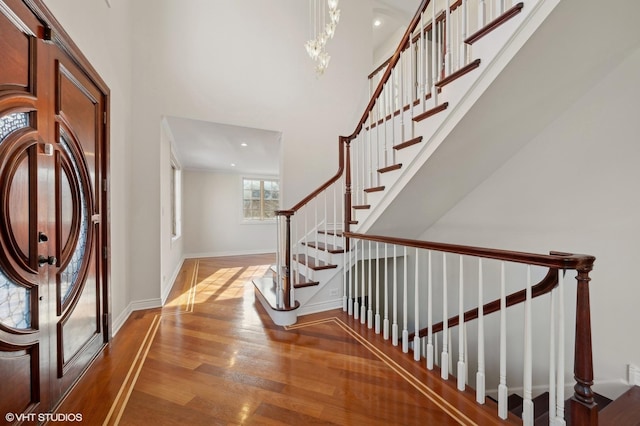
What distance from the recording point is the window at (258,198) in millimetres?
7098

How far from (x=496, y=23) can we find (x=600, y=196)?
1633 millimetres

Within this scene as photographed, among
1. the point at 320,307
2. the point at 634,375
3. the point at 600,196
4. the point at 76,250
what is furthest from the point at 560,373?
the point at 76,250

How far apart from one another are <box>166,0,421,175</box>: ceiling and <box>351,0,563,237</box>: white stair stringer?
2099 mm

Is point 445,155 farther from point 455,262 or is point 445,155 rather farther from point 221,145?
point 221,145

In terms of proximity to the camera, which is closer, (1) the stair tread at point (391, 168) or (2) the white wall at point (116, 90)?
(2) the white wall at point (116, 90)

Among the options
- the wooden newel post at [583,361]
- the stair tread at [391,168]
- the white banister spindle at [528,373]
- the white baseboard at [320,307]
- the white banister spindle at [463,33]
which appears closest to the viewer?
the wooden newel post at [583,361]

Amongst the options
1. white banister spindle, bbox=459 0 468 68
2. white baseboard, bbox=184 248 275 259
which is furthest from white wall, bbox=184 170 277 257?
white banister spindle, bbox=459 0 468 68

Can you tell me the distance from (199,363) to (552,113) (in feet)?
11.1

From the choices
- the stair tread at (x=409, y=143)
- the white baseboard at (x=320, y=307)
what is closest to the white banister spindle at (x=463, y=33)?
the stair tread at (x=409, y=143)

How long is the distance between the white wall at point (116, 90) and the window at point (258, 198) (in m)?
4.23

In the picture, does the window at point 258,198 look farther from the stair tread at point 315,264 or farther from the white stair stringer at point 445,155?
the white stair stringer at point 445,155

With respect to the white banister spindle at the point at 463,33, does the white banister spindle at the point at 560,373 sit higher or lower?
lower

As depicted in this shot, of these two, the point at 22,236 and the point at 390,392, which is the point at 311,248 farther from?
the point at 22,236

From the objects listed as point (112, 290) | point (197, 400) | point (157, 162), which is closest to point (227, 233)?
point (157, 162)
